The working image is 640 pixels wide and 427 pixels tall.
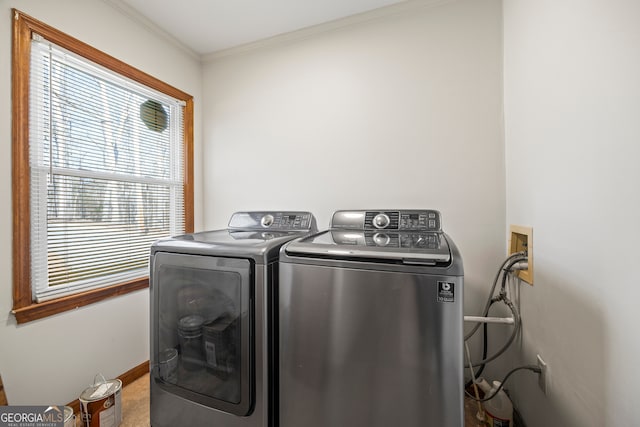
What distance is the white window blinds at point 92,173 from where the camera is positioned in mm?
1389

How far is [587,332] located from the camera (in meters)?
0.82

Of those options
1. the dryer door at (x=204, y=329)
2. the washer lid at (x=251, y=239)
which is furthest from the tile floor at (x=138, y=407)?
the washer lid at (x=251, y=239)

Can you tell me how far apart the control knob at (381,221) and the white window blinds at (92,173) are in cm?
168

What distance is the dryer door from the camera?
1.15 metres

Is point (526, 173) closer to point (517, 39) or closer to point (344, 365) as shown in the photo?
point (517, 39)

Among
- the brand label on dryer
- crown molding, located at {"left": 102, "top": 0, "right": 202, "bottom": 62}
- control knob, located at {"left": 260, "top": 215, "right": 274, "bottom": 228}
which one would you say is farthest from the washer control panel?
crown molding, located at {"left": 102, "top": 0, "right": 202, "bottom": 62}

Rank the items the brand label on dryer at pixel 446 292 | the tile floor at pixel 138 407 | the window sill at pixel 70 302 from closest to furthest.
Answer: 1. the brand label on dryer at pixel 446 292
2. the window sill at pixel 70 302
3. the tile floor at pixel 138 407

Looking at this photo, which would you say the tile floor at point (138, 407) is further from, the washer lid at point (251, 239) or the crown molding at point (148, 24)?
the crown molding at point (148, 24)

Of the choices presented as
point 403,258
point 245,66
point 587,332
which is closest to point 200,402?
point 403,258

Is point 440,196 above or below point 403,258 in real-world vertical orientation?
above

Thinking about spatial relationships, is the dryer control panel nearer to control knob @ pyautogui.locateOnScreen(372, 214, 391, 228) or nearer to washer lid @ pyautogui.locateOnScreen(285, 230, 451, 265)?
control knob @ pyautogui.locateOnScreen(372, 214, 391, 228)

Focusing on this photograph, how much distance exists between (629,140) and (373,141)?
126 centimetres

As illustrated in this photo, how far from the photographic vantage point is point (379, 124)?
5.89ft

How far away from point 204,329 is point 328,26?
2153mm
